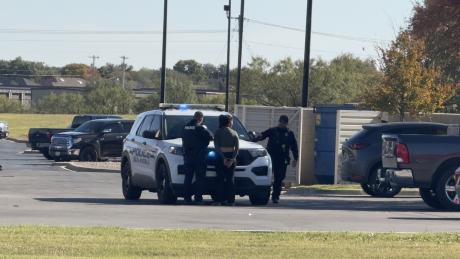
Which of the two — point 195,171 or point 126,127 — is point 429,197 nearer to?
point 195,171

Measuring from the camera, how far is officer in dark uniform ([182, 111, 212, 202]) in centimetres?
2002

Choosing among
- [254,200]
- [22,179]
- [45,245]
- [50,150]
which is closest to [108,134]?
[50,150]

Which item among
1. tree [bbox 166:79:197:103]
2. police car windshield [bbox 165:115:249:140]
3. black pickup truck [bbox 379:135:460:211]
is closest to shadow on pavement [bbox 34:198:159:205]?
police car windshield [bbox 165:115:249:140]

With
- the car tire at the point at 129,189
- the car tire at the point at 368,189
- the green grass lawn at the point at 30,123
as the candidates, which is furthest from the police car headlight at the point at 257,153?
the green grass lawn at the point at 30,123

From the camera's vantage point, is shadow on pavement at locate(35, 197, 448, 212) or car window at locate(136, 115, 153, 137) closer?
shadow on pavement at locate(35, 197, 448, 212)

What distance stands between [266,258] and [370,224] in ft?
16.9

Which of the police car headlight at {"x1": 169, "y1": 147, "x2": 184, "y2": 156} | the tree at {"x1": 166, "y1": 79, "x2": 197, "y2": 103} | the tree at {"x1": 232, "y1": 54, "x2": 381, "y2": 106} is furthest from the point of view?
the tree at {"x1": 166, "y1": 79, "x2": 197, "y2": 103}

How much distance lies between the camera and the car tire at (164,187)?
20.4 m

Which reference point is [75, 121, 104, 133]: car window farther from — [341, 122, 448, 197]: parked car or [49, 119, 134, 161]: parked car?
[341, 122, 448, 197]: parked car

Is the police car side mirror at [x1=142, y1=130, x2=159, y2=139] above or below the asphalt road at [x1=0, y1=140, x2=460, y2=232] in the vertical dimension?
above

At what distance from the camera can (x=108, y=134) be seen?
42.2 m

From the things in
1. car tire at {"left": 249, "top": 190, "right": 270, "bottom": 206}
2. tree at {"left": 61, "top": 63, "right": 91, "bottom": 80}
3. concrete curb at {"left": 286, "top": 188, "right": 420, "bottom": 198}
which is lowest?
concrete curb at {"left": 286, "top": 188, "right": 420, "bottom": 198}

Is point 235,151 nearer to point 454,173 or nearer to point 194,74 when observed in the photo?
point 454,173

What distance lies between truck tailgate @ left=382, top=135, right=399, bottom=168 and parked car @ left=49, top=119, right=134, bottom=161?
2239 cm
